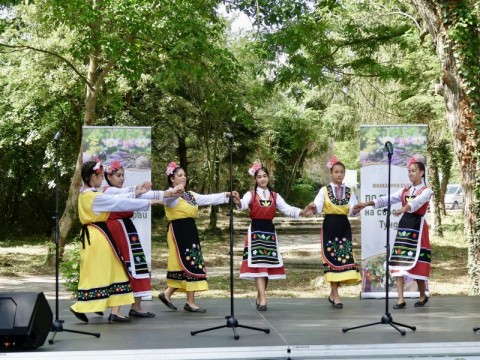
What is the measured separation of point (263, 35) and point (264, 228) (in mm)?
4763

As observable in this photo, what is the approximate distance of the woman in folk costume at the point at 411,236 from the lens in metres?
Answer: 7.16

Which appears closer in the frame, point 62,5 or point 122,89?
point 62,5

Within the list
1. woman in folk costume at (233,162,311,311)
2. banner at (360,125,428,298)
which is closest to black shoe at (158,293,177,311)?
woman in folk costume at (233,162,311,311)

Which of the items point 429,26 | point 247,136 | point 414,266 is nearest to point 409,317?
point 414,266

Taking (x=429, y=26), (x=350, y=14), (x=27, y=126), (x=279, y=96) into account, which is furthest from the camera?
(x=279, y=96)

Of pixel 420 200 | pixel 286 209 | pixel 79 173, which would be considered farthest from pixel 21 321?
pixel 79 173

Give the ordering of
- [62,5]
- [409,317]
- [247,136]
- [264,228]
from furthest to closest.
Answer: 1. [247,136]
2. [62,5]
3. [264,228]
4. [409,317]

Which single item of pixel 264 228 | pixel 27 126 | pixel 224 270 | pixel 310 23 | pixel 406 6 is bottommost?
pixel 224 270

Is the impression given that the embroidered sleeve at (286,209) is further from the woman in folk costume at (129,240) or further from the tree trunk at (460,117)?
the tree trunk at (460,117)

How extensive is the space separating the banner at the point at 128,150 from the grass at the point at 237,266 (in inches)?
116

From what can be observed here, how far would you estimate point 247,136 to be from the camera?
850 inches

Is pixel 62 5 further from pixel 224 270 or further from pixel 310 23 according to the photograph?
pixel 224 270

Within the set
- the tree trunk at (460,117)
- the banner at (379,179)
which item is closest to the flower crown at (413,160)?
the banner at (379,179)

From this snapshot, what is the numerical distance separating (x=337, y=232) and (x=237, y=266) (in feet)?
25.1
